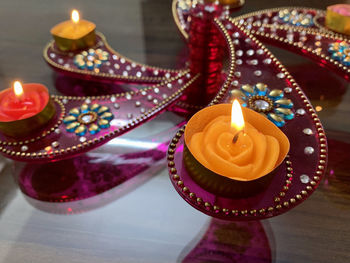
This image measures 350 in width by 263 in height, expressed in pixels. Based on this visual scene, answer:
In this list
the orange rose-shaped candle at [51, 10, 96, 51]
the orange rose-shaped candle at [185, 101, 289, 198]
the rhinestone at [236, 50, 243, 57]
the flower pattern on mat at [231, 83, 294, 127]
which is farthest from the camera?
the orange rose-shaped candle at [51, 10, 96, 51]

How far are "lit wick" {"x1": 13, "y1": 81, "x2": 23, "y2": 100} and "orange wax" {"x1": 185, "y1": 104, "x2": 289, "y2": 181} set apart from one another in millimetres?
300

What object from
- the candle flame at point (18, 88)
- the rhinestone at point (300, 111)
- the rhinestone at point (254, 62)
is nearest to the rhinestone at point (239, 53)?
the rhinestone at point (254, 62)

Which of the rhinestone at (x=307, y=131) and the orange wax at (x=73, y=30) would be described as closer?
the rhinestone at (x=307, y=131)

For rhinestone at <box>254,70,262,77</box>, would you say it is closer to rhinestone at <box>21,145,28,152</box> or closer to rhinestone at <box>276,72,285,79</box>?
rhinestone at <box>276,72,285,79</box>

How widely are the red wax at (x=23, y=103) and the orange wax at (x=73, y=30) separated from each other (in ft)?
0.79

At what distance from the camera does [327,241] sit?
1.46ft

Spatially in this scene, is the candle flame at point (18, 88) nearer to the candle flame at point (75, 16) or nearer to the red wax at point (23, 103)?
the red wax at point (23, 103)

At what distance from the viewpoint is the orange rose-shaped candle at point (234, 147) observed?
31 cm

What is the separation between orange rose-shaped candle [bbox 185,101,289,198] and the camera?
0.31 meters

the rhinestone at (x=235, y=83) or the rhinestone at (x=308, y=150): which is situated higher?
the rhinestone at (x=235, y=83)

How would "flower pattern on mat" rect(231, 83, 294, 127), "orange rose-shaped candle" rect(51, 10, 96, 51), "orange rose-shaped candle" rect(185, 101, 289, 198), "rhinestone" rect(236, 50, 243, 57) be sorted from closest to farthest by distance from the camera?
"orange rose-shaped candle" rect(185, 101, 289, 198) → "flower pattern on mat" rect(231, 83, 294, 127) → "rhinestone" rect(236, 50, 243, 57) → "orange rose-shaped candle" rect(51, 10, 96, 51)

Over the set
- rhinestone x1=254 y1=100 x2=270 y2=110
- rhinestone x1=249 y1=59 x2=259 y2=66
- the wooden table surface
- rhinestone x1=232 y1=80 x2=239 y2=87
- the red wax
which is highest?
rhinestone x1=249 y1=59 x2=259 y2=66

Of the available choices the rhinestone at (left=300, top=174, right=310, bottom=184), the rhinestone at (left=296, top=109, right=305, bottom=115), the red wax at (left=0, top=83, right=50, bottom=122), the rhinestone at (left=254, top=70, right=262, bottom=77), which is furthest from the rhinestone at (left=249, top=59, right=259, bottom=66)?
the red wax at (left=0, top=83, right=50, bottom=122)

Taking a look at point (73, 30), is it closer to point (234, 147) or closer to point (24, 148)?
point (24, 148)
